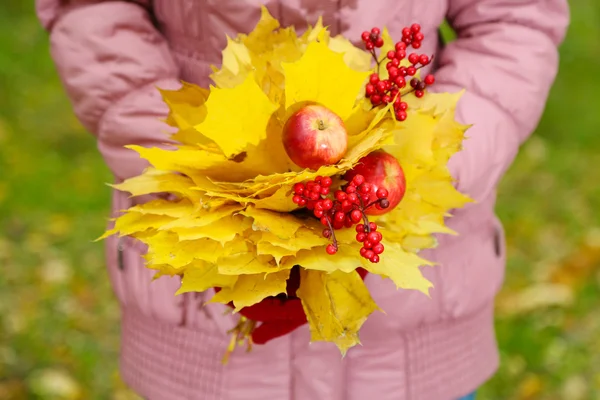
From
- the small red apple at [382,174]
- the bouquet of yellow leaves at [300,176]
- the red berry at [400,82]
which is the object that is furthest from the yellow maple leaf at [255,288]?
the red berry at [400,82]

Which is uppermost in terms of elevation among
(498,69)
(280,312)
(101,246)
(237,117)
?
(237,117)

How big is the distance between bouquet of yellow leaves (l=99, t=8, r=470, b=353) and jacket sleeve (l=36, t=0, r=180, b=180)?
0.24 meters

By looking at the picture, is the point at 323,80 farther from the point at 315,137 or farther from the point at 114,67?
the point at 114,67

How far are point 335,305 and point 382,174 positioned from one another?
0.46 feet

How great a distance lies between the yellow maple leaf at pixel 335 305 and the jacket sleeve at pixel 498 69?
0.29 meters

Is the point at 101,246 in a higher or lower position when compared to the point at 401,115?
lower

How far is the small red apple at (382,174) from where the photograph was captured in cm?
66

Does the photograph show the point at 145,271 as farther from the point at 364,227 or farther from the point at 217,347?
the point at 364,227

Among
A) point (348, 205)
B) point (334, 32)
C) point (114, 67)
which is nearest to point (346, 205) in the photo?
point (348, 205)

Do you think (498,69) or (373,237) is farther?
(498,69)

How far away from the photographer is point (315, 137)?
62 centimetres

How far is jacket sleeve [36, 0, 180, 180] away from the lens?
3.17 feet

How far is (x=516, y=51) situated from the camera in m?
0.98

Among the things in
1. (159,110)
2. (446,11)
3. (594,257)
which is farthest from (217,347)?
(594,257)
